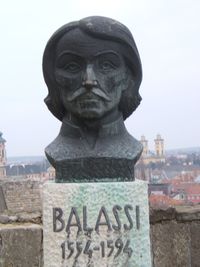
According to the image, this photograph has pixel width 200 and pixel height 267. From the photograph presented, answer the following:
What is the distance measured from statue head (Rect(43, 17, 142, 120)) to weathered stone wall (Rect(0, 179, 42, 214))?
23.6 feet

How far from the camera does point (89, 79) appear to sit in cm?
294

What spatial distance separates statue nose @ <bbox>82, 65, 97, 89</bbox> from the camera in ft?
9.62

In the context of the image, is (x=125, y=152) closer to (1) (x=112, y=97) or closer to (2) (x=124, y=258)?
(1) (x=112, y=97)

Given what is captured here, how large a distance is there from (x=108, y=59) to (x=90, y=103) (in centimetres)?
26

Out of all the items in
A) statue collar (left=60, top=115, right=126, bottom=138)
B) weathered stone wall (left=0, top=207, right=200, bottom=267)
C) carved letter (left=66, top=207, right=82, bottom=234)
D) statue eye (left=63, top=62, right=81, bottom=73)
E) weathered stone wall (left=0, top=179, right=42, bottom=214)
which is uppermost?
statue eye (left=63, top=62, right=81, bottom=73)

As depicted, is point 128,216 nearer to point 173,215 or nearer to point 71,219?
point 71,219

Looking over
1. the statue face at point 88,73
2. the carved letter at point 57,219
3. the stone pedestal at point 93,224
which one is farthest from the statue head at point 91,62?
the carved letter at point 57,219

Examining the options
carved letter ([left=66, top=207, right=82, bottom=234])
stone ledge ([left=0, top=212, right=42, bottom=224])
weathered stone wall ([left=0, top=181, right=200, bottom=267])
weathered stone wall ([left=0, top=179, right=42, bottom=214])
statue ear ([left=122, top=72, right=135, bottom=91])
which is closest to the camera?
carved letter ([left=66, top=207, right=82, bottom=234])

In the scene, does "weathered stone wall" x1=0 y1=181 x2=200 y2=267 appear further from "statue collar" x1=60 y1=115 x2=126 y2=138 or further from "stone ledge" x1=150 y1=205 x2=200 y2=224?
"statue collar" x1=60 y1=115 x2=126 y2=138

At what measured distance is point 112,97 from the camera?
3.04 meters

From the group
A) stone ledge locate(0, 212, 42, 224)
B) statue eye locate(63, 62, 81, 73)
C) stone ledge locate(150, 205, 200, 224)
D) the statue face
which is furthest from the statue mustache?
stone ledge locate(0, 212, 42, 224)

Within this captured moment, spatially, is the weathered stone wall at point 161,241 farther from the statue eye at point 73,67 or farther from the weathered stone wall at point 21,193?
the weathered stone wall at point 21,193

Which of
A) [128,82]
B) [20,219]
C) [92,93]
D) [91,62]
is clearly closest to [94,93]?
[92,93]

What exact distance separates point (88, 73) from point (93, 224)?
780 mm
